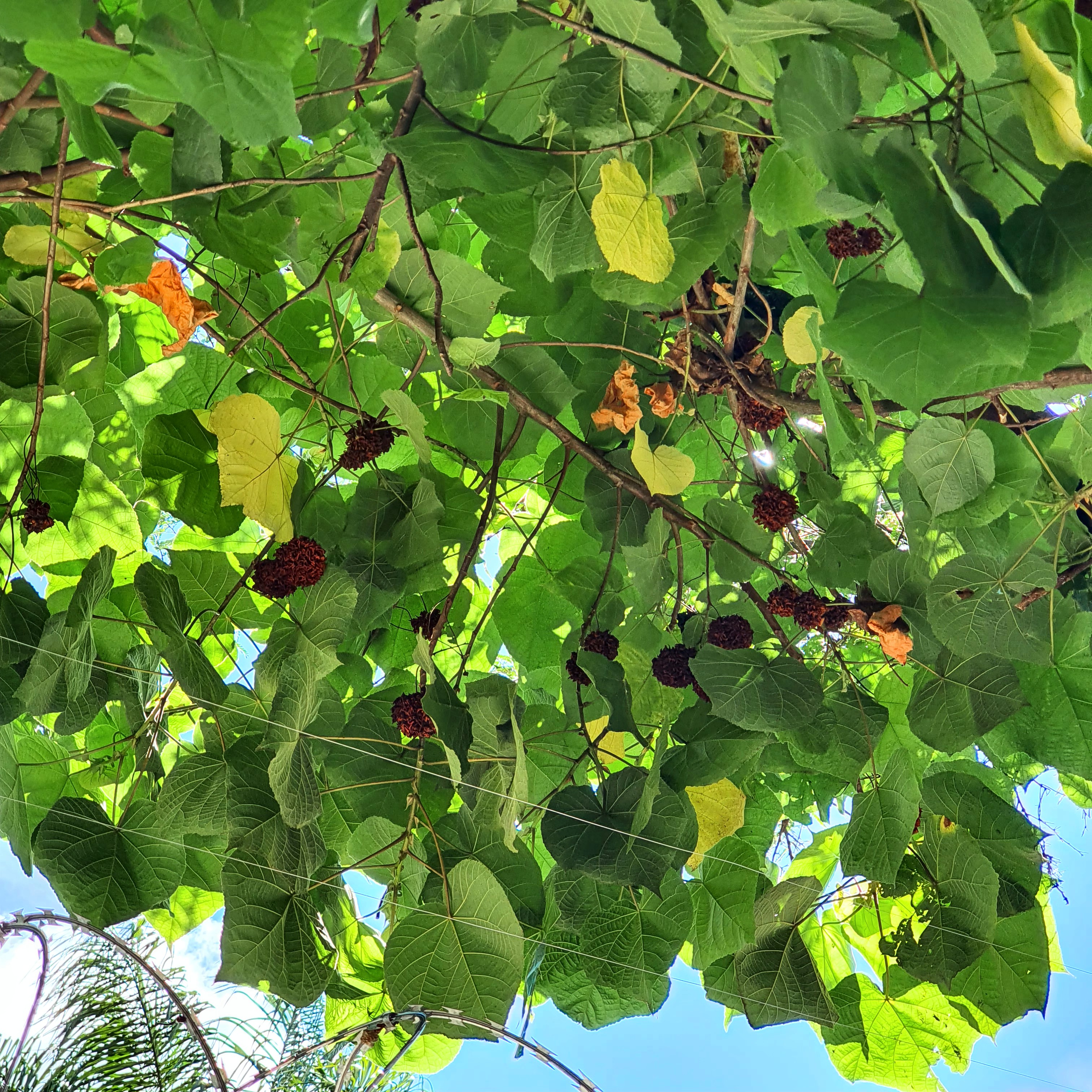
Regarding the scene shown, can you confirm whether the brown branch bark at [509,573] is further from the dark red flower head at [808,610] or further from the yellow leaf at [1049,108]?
the yellow leaf at [1049,108]

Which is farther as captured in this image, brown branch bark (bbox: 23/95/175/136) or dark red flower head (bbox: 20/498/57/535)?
dark red flower head (bbox: 20/498/57/535)

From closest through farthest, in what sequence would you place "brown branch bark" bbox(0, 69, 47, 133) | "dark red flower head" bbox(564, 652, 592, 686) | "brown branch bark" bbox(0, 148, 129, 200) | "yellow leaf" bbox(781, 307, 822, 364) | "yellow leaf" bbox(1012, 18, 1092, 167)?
"yellow leaf" bbox(1012, 18, 1092, 167), "brown branch bark" bbox(0, 69, 47, 133), "brown branch bark" bbox(0, 148, 129, 200), "yellow leaf" bbox(781, 307, 822, 364), "dark red flower head" bbox(564, 652, 592, 686)

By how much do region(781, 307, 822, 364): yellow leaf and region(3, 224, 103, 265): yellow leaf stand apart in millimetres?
591

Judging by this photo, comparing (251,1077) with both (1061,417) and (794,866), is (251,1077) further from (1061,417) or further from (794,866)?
(1061,417)

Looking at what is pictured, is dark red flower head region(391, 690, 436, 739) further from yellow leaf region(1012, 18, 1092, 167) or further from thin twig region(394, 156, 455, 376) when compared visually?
yellow leaf region(1012, 18, 1092, 167)

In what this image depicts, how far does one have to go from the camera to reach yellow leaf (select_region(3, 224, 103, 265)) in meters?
0.75

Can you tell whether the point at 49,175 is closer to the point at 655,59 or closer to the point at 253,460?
the point at 253,460

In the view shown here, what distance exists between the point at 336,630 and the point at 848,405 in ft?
1.67

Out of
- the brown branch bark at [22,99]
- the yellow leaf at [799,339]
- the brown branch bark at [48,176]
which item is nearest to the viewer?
the brown branch bark at [22,99]

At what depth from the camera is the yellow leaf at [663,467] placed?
2.40ft

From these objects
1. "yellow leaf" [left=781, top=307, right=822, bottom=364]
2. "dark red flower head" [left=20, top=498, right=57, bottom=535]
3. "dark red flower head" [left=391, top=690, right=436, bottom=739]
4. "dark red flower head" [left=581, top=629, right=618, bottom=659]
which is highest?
"yellow leaf" [left=781, top=307, right=822, bottom=364]

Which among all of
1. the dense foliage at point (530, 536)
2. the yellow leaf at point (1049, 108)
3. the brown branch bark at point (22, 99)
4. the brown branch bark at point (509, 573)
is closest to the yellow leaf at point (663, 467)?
the dense foliage at point (530, 536)

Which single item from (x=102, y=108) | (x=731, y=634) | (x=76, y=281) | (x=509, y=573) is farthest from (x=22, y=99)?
(x=731, y=634)

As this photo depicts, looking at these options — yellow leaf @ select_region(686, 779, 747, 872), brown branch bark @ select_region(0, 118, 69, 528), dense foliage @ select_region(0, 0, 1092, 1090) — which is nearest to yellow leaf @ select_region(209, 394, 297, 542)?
dense foliage @ select_region(0, 0, 1092, 1090)
